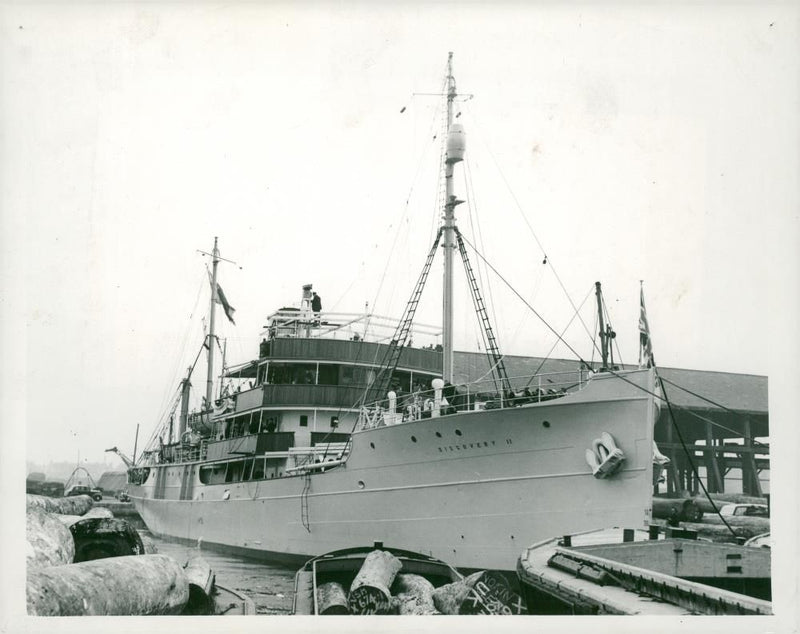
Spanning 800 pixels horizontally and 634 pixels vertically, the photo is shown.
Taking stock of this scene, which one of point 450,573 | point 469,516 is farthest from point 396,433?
point 450,573

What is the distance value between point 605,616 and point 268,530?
12.3 m

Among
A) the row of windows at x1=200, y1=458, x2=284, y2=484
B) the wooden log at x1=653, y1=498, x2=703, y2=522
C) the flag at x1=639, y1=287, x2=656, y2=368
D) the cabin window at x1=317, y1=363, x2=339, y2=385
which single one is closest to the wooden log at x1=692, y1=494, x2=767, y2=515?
the wooden log at x1=653, y1=498, x2=703, y2=522

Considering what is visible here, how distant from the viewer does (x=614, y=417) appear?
1345 centimetres

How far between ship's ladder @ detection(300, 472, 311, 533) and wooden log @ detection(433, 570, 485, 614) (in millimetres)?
6711

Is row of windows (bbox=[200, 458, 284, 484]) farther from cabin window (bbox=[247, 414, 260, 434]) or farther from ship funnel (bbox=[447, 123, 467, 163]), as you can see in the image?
ship funnel (bbox=[447, 123, 467, 163])

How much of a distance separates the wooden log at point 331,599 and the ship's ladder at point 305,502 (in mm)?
5613

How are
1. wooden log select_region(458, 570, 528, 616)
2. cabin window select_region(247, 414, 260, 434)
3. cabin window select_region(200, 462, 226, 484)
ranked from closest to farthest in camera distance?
wooden log select_region(458, 570, 528, 616), cabin window select_region(247, 414, 260, 434), cabin window select_region(200, 462, 226, 484)

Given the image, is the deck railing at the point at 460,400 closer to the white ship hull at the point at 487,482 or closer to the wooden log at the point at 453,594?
the white ship hull at the point at 487,482

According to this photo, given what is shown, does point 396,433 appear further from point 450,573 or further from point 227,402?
point 227,402

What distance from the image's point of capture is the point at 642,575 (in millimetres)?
9148

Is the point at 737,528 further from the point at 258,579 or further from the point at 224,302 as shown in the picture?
the point at 224,302

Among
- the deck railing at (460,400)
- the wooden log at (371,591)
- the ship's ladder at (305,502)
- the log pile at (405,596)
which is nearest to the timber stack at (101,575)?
the log pile at (405,596)

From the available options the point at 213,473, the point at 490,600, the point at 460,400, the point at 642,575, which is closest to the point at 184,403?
the point at 213,473

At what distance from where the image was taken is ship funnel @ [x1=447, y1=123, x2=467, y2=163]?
55.6 ft
